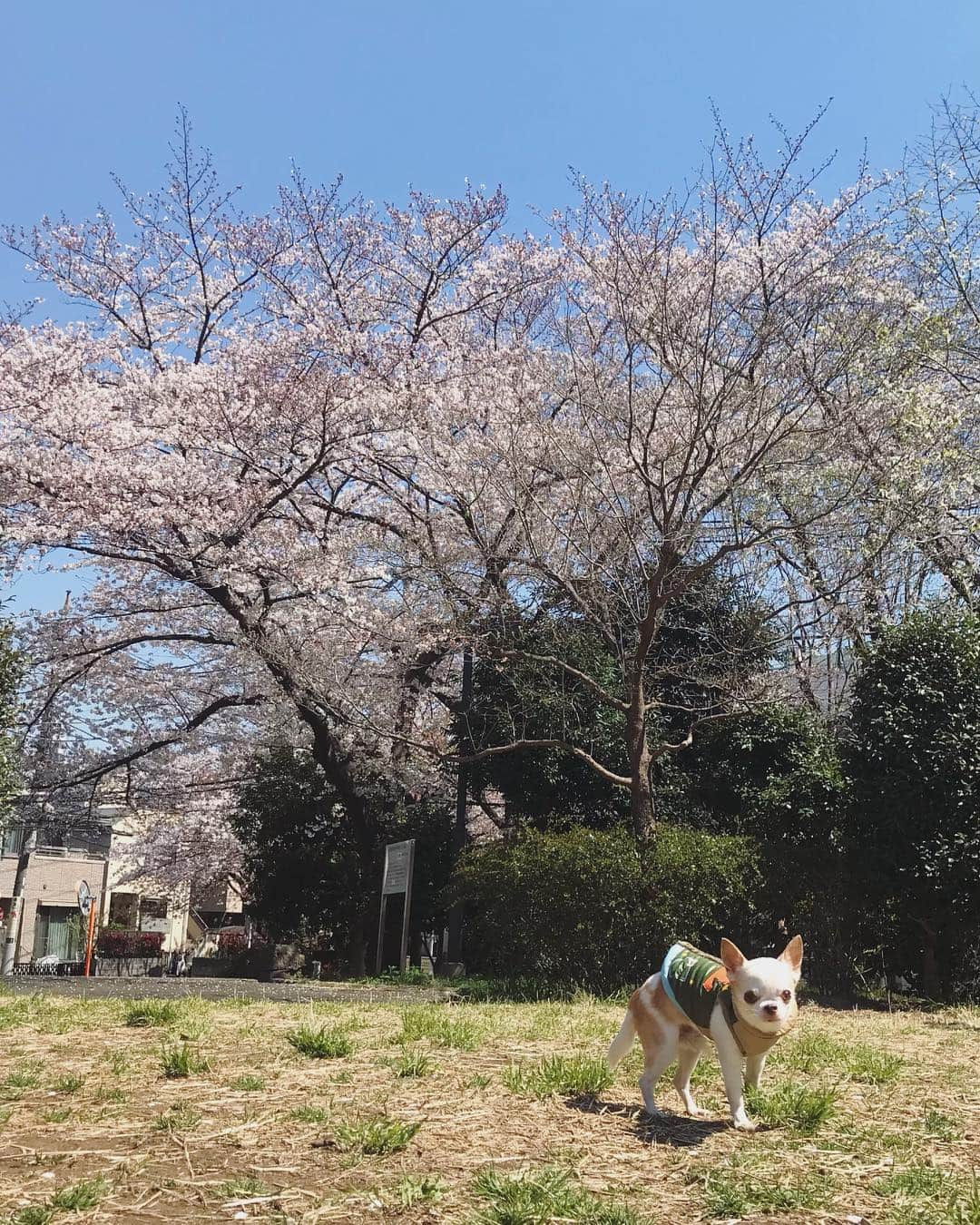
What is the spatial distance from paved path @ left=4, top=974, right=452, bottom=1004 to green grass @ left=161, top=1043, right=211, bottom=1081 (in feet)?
9.18

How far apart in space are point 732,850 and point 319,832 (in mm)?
7964

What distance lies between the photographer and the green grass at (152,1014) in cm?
Result: 558

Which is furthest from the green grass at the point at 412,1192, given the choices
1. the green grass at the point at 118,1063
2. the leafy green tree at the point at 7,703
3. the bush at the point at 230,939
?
the bush at the point at 230,939

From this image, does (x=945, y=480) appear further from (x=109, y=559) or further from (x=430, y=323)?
(x=109, y=559)

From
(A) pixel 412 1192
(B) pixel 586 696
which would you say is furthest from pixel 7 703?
(A) pixel 412 1192

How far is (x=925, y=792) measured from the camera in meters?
9.09

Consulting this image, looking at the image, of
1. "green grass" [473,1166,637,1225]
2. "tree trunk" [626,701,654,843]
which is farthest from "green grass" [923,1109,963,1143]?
"tree trunk" [626,701,654,843]

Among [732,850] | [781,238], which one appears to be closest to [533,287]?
[781,238]

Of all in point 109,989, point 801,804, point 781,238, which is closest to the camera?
point 109,989

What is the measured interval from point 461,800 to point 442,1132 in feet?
31.6

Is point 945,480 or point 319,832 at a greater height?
point 945,480

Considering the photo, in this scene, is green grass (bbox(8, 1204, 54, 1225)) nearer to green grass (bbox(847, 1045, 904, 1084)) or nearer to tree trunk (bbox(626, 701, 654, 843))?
green grass (bbox(847, 1045, 904, 1084))

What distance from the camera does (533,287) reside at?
16.6m

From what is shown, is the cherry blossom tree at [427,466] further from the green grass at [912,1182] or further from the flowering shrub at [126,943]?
the flowering shrub at [126,943]
